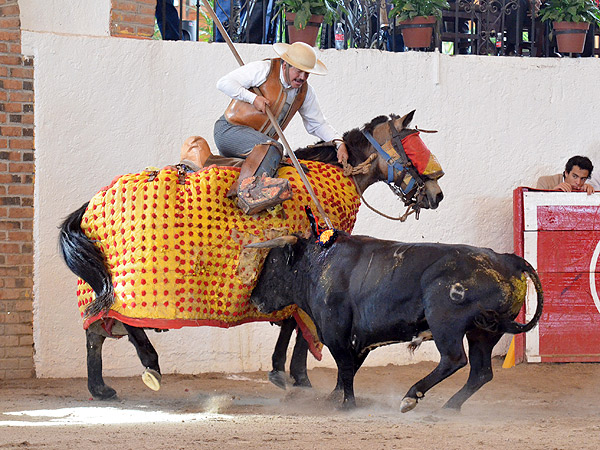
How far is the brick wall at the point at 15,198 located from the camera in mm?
6598

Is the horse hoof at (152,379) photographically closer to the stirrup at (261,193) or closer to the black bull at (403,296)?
the black bull at (403,296)

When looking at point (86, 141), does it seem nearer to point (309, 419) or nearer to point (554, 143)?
point (309, 419)

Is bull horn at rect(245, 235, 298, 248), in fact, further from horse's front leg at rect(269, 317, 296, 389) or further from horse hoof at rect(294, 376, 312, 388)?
horse hoof at rect(294, 376, 312, 388)

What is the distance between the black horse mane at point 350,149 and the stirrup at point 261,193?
672mm

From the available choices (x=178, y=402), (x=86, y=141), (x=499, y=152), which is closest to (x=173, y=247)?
(x=178, y=402)

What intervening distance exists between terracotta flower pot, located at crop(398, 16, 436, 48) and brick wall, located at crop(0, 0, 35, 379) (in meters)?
3.21

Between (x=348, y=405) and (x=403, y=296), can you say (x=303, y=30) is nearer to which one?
(x=403, y=296)

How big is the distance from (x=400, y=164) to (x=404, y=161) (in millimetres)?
32

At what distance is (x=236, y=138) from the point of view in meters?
5.77

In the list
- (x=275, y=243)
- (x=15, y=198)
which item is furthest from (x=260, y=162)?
(x=15, y=198)

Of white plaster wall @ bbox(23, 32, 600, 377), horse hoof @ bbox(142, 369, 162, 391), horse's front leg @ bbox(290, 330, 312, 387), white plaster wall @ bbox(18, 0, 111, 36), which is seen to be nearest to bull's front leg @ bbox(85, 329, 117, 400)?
horse hoof @ bbox(142, 369, 162, 391)

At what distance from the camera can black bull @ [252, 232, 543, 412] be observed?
194 inches

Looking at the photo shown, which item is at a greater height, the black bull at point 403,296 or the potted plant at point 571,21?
the potted plant at point 571,21

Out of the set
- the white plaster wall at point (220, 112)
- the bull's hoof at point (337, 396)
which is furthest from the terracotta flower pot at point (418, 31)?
the bull's hoof at point (337, 396)
